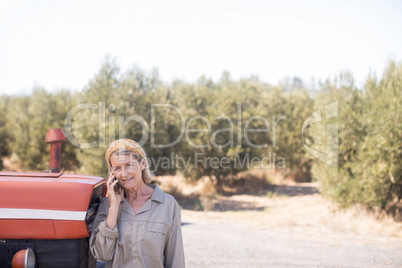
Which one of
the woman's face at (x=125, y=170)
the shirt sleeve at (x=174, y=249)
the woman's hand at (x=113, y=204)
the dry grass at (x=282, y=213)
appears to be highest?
the woman's face at (x=125, y=170)

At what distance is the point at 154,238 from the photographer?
7.93 feet

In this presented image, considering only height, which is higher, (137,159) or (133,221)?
(137,159)

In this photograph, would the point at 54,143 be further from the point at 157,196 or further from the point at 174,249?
the point at 174,249

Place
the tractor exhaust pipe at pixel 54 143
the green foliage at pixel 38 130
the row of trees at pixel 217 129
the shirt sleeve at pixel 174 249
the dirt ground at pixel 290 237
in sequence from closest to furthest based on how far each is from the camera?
1. the shirt sleeve at pixel 174 249
2. the tractor exhaust pipe at pixel 54 143
3. the dirt ground at pixel 290 237
4. the row of trees at pixel 217 129
5. the green foliage at pixel 38 130

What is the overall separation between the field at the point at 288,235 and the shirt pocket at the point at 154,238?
3.63m

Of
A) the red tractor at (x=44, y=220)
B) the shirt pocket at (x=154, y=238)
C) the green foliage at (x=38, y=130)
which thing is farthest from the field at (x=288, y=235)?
the green foliage at (x=38, y=130)

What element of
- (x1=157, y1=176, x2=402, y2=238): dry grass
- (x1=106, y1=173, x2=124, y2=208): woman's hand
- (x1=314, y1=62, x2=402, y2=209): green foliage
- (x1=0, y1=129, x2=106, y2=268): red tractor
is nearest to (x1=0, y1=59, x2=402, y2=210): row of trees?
(x1=314, y1=62, x2=402, y2=209): green foliage

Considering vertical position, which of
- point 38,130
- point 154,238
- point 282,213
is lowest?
point 282,213

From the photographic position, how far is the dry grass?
9.26 metres

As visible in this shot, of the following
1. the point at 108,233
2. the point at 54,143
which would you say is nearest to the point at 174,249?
the point at 108,233

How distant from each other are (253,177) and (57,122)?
10346 millimetres

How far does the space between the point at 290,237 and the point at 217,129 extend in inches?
362

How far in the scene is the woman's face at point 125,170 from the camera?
2.56 m

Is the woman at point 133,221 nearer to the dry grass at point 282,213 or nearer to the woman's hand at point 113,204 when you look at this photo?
the woman's hand at point 113,204
